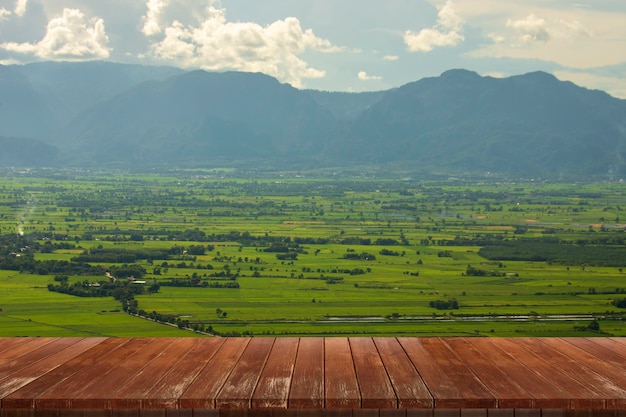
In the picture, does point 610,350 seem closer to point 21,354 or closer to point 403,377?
point 403,377

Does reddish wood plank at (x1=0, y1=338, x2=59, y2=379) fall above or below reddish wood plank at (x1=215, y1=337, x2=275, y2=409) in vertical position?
above

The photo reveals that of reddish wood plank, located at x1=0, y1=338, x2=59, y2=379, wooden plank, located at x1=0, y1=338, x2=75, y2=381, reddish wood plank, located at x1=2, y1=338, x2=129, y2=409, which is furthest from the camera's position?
→ reddish wood plank, located at x1=0, y1=338, x2=59, y2=379

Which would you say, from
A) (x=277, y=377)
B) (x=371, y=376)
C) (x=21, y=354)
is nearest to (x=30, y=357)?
(x=21, y=354)

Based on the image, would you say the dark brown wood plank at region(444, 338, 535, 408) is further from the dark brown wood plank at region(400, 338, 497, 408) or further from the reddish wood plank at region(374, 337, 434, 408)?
the reddish wood plank at region(374, 337, 434, 408)

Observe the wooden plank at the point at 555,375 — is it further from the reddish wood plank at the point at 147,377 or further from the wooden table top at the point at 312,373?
the reddish wood plank at the point at 147,377

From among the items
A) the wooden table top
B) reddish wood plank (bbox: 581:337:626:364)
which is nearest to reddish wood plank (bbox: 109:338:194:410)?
the wooden table top

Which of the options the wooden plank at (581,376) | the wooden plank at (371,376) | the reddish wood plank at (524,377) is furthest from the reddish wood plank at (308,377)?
the wooden plank at (581,376)

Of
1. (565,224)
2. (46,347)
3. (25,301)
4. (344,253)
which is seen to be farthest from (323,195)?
(46,347)

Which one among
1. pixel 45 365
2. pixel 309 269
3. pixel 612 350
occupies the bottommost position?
pixel 309 269
